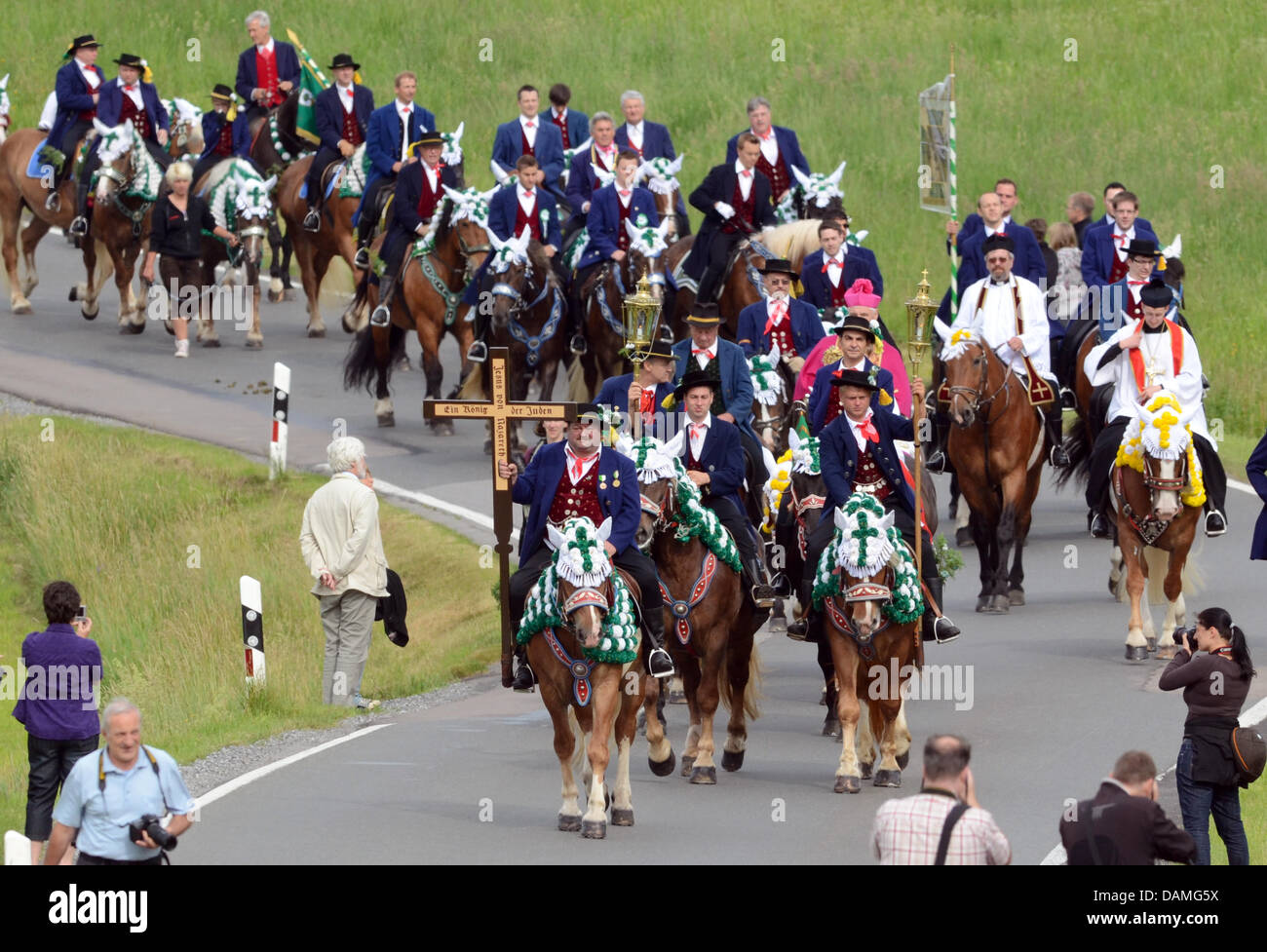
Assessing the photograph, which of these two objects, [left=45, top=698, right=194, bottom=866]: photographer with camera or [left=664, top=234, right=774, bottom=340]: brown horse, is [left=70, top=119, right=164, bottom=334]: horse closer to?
[left=664, top=234, right=774, bottom=340]: brown horse

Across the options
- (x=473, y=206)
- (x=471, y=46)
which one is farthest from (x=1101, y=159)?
(x=473, y=206)

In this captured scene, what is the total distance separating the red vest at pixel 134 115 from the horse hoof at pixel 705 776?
60.6 ft

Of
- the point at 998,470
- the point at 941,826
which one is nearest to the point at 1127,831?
the point at 941,826

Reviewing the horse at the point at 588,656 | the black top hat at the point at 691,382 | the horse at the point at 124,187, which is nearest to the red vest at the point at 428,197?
the horse at the point at 124,187

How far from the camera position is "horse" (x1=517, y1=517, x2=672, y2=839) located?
45.2 ft

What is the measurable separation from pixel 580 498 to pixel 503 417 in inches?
51.8

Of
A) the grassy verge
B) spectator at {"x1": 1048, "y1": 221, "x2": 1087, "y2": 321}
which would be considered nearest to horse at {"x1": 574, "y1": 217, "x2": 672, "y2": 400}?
the grassy verge

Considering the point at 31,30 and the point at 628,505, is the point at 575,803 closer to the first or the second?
the point at 628,505

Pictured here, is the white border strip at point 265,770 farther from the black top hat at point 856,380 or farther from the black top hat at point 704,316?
the black top hat at point 856,380

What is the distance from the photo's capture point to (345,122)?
103 ft

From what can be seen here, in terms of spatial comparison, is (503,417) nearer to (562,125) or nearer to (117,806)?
(117,806)

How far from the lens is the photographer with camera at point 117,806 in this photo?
11.3 m

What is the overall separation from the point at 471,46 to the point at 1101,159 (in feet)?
43.7

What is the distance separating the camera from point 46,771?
Answer: 14.1 m
